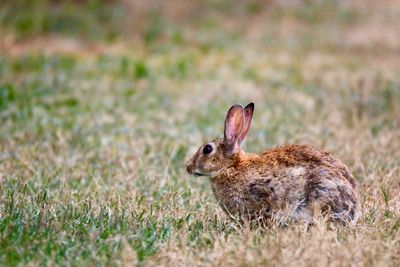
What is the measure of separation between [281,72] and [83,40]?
159 inches

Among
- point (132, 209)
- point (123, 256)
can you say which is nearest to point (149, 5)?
point (132, 209)

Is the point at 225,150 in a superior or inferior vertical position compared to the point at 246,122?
inferior

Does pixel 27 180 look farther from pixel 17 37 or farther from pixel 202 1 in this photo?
pixel 202 1

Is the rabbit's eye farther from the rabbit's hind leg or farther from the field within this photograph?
the rabbit's hind leg

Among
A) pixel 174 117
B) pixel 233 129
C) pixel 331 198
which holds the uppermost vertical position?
pixel 233 129

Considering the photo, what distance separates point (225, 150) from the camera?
22.4 feet

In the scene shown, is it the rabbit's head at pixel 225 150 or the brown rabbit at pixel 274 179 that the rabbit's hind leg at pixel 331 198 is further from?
the rabbit's head at pixel 225 150

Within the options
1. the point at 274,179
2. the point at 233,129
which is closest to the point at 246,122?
the point at 233,129

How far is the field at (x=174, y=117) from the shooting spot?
5707mm

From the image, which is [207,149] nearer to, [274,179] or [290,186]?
[274,179]

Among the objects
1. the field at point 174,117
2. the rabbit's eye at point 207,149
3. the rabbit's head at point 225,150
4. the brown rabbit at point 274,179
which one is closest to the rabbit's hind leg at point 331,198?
the brown rabbit at point 274,179

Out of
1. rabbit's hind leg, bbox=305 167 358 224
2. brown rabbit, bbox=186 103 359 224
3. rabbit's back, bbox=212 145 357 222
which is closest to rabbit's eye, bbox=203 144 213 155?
brown rabbit, bbox=186 103 359 224

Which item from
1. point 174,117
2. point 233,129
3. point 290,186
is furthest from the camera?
point 174,117

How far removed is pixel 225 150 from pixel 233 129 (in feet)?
0.54
